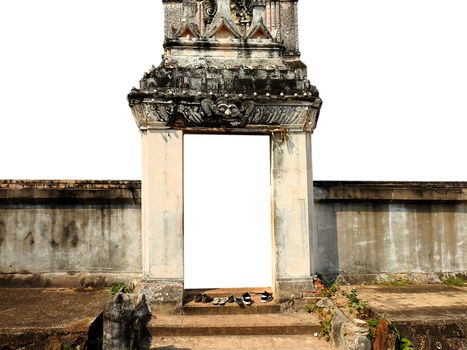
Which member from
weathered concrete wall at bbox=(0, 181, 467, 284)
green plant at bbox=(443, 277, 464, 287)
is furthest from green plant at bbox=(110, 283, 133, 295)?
green plant at bbox=(443, 277, 464, 287)

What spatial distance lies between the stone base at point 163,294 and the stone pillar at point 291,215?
165cm

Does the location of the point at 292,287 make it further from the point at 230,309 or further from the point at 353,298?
the point at 230,309

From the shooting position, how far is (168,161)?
24.9 feet

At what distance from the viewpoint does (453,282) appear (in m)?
9.00

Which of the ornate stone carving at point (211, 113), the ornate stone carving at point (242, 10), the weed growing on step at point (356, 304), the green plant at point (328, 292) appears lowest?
the weed growing on step at point (356, 304)

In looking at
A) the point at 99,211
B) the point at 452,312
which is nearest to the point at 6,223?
the point at 99,211

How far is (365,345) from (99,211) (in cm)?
555

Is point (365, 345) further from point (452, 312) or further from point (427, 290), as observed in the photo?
point (427, 290)

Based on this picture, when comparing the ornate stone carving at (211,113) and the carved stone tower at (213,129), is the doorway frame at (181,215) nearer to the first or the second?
the carved stone tower at (213,129)

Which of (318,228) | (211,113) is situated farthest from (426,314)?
(211,113)

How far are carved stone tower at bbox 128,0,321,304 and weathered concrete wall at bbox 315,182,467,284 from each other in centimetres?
135

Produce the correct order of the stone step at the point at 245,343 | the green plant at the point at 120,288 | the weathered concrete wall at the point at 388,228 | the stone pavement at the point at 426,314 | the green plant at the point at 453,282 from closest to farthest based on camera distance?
the stone pavement at the point at 426,314 < the stone step at the point at 245,343 < the green plant at the point at 120,288 < the green plant at the point at 453,282 < the weathered concrete wall at the point at 388,228

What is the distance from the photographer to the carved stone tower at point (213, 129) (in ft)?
24.6

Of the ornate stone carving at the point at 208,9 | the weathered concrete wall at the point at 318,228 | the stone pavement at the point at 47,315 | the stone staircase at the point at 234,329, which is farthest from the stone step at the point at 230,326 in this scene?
the ornate stone carving at the point at 208,9
